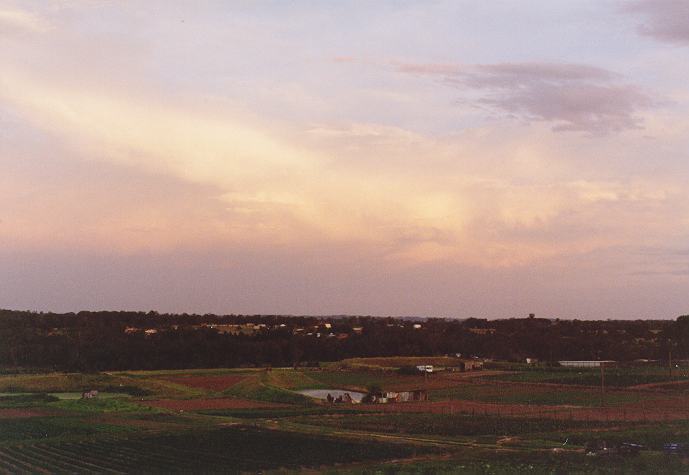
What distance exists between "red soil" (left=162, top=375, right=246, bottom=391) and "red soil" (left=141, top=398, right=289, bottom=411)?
374 inches

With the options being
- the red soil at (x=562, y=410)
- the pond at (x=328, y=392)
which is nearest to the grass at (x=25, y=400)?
the pond at (x=328, y=392)

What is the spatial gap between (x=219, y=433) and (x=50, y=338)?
263 ft

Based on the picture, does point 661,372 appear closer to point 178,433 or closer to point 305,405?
point 305,405

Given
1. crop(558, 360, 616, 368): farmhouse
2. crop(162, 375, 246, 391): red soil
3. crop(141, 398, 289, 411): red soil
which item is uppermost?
crop(558, 360, 616, 368): farmhouse

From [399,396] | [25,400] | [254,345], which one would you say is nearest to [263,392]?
[399,396]

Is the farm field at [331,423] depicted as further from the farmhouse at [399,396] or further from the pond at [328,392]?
the farmhouse at [399,396]

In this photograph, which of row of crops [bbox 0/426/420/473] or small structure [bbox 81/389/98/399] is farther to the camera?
small structure [bbox 81/389/98/399]

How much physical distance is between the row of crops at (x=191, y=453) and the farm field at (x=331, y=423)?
74 mm

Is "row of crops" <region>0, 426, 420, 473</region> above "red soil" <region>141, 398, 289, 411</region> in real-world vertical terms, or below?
below

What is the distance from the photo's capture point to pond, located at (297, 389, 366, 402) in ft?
304

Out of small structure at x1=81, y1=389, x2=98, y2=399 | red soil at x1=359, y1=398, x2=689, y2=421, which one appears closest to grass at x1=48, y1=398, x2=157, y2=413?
small structure at x1=81, y1=389, x2=98, y2=399

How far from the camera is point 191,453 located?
50906 mm

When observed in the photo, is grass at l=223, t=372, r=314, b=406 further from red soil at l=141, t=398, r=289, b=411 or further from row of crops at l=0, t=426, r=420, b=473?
row of crops at l=0, t=426, r=420, b=473

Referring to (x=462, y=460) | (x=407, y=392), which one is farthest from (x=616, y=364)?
(x=462, y=460)
